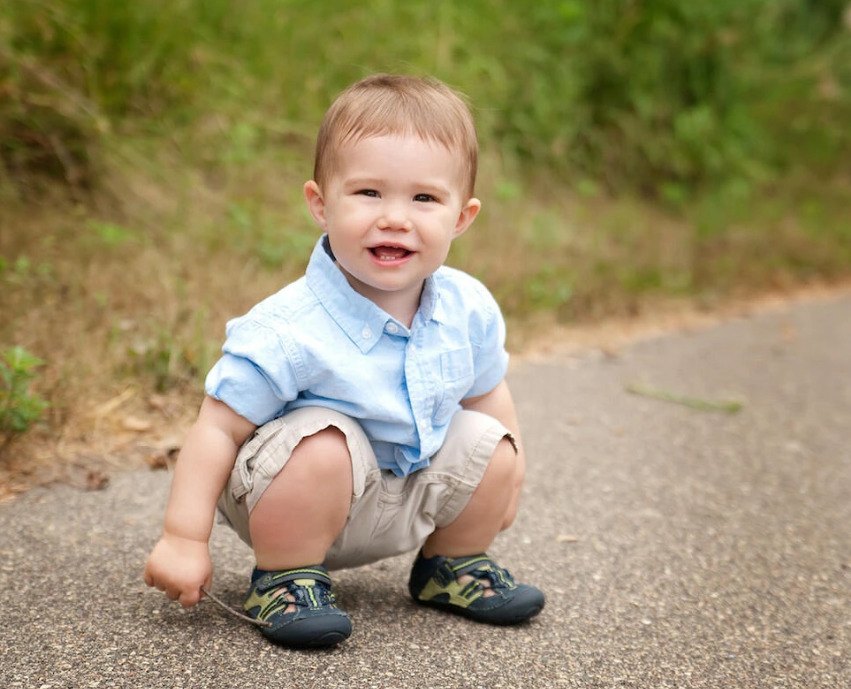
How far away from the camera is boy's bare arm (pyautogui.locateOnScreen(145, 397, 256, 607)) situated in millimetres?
1602

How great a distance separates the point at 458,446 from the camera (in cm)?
181

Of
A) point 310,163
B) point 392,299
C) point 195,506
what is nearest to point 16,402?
point 195,506

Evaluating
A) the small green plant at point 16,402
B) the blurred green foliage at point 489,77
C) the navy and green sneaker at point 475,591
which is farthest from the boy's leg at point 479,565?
the blurred green foliage at point 489,77

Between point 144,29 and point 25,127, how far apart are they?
1.90 ft

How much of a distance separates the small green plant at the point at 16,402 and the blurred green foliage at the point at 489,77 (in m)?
1.27

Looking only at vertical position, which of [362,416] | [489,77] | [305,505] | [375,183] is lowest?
[305,505]

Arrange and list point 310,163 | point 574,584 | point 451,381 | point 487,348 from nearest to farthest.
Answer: point 451,381, point 487,348, point 574,584, point 310,163

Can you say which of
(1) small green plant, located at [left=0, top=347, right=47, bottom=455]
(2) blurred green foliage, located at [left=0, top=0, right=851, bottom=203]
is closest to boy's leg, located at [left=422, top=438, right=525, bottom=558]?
(1) small green plant, located at [left=0, top=347, right=47, bottom=455]

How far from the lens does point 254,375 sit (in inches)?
65.4

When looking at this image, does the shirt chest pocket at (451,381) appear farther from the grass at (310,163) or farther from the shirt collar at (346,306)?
the grass at (310,163)

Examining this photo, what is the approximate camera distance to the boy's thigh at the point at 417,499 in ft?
5.87

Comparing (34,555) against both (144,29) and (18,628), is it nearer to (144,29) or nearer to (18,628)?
(18,628)

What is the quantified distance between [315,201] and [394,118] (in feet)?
0.71

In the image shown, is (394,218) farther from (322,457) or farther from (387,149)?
(322,457)
